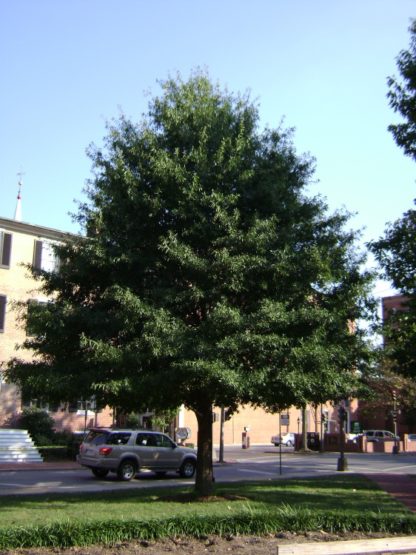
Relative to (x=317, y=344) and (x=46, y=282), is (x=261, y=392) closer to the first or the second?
(x=317, y=344)

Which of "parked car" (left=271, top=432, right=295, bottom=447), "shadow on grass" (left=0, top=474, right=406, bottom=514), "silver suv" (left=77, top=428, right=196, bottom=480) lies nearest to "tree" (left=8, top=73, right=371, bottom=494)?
"shadow on grass" (left=0, top=474, right=406, bottom=514)

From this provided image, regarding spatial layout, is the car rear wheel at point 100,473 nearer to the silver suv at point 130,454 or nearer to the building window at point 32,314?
the silver suv at point 130,454

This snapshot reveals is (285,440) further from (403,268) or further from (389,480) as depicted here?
(403,268)

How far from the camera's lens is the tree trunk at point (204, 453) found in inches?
588

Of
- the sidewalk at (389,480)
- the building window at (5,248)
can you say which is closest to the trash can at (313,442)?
the sidewalk at (389,480)

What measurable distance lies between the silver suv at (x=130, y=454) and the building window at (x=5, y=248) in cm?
1492

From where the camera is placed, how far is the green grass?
30.7 ft

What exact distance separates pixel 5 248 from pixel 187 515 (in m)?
28.1

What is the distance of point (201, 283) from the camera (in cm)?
1309

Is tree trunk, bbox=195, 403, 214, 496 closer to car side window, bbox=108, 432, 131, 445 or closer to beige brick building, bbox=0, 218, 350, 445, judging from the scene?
car side window, bbox=108, 432, 131, 445

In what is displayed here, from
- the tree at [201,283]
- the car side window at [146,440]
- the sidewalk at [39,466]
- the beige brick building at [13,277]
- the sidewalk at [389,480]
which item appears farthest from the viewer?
the beige brick building at [13,277]

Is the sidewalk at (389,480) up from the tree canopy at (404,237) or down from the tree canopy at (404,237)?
down

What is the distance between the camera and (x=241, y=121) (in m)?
14.7

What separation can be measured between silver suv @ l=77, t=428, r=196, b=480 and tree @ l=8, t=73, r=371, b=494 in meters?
8.48
